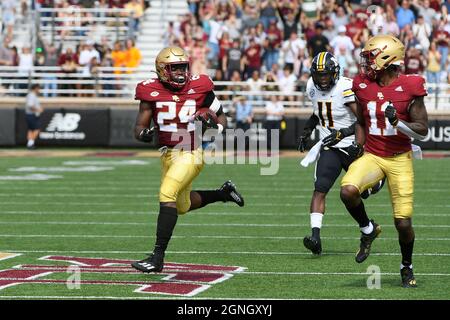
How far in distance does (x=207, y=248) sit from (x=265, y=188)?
17.3ft

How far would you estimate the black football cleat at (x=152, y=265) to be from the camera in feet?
25.8

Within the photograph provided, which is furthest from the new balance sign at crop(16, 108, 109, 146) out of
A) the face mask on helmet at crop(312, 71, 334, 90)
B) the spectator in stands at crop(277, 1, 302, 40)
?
the face mask on helmet at crop(312, 71, 334, 90)

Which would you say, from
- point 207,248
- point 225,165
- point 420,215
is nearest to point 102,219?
point 207,248

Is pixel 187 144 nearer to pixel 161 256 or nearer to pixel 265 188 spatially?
pixel 161 256

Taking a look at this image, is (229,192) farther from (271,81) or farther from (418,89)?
(271,81)

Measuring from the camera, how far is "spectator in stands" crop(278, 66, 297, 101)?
21969 mm

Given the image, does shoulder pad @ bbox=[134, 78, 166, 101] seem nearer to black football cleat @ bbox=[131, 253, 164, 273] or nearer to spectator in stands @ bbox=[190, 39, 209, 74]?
black football cleat @ bbox=[131, 253, 164, 273]

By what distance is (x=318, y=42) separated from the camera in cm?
2158

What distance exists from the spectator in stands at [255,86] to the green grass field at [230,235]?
5.16 meters

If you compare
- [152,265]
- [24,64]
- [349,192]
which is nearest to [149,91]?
[152,265]

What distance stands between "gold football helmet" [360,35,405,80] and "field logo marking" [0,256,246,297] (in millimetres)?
1766

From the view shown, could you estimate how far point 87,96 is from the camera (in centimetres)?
2323

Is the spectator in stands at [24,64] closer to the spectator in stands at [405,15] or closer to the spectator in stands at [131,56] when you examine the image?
the spectator in stands at [131,56]

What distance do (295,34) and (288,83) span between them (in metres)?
1.09
